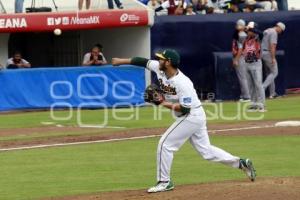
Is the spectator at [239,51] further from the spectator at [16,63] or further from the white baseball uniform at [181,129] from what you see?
the white baseball uniform at [181,129]

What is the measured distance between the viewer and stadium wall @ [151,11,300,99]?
25.3 m

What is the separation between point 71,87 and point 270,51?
5.44m

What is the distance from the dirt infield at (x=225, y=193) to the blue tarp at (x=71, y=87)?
38.9 ft

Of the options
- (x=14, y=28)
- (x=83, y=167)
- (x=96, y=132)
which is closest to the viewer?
(x=83, y=167)

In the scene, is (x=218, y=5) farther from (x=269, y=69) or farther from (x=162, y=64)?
(x=162, y=64)

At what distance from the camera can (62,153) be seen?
15.1 metres

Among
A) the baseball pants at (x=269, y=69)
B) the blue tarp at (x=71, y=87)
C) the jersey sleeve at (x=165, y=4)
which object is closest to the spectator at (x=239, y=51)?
the baseball pants at (x=269, y=69)

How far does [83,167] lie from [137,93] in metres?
10.4

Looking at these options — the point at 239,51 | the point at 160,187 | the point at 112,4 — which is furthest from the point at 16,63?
the point at 160,187

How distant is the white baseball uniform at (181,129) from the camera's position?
10797mm

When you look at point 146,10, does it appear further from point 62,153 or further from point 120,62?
point 120,62

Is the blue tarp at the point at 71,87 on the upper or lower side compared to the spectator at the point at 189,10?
lower

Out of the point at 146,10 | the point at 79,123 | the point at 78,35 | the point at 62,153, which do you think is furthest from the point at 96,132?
the point at 78,35

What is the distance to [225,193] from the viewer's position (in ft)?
34.6
